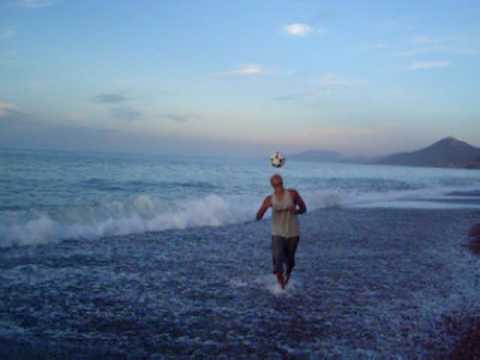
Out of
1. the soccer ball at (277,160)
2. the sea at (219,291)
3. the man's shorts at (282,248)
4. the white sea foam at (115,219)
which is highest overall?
the soccer ball at (277,160)

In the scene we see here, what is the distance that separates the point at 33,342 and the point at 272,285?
420 cm

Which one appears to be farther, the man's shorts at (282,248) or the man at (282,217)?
the man's shorts at (282,248)

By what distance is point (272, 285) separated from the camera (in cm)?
806

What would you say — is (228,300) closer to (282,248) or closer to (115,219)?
(282,248)

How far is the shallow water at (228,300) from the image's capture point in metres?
5.22

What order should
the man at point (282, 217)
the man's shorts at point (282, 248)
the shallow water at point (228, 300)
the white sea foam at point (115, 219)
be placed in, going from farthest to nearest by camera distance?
the white sea foam at point (115, 219) → the man's shorts at point (282, 248) → the man at point (282, 217) → the shallow water at point (228, 300)

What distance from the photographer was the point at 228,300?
7070mm

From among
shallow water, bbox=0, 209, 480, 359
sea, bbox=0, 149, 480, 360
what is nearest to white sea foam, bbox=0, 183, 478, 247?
sea, bbox=0, 149, 480, 360

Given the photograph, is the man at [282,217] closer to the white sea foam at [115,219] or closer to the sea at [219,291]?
the sea at [219,291]

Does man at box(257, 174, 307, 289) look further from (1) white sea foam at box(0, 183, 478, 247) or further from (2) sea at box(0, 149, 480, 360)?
(1) white sea foam at box(0, 183, 478, 247)

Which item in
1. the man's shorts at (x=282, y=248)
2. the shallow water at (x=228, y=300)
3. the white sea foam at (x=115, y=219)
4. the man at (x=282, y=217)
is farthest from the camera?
the white sea foam at (x=115, y=219)

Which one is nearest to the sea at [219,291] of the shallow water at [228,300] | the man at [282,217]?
the shallow water at [228,300]

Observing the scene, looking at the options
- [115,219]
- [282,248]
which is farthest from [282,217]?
[115,219]

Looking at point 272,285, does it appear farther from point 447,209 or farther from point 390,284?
point 447,209
